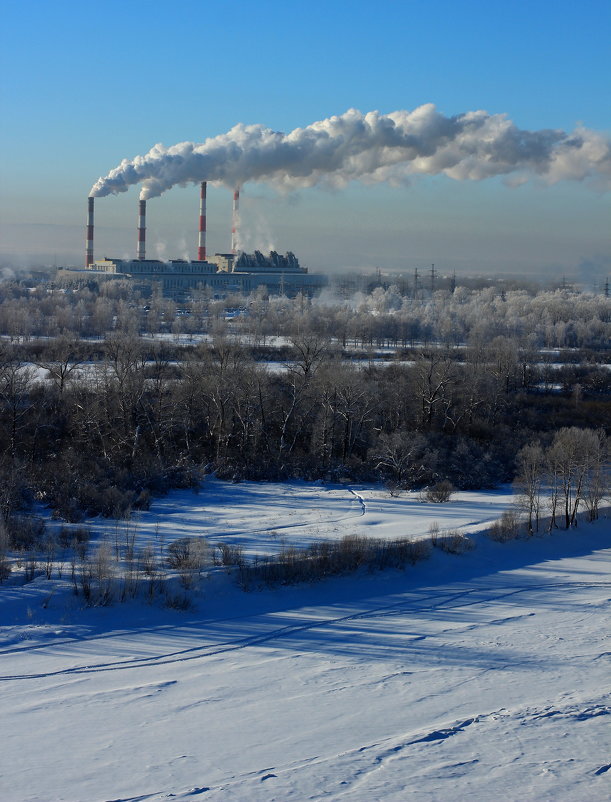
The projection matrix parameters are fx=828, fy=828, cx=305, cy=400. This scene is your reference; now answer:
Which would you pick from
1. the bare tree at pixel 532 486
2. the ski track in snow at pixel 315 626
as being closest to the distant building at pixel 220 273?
the bare tree at pixel 532 486

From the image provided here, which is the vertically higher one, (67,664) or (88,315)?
(88,315)

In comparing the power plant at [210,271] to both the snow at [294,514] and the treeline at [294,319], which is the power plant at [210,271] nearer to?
the treeline at [294,319]

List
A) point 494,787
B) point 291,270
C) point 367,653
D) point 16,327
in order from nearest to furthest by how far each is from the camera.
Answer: point 494,787 < point 367,653 < point 16,327 < point 291,270

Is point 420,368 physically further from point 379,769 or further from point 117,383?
point 379,769

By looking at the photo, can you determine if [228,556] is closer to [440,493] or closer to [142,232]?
[440,493]

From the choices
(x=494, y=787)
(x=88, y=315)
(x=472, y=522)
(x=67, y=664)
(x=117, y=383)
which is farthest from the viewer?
(x=88, y=315)

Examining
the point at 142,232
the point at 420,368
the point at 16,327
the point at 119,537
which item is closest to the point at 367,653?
the point at 119,537
